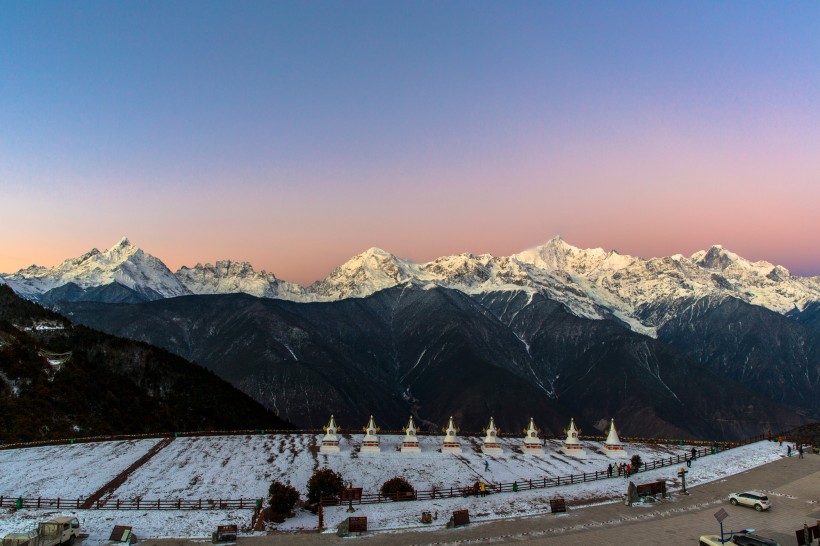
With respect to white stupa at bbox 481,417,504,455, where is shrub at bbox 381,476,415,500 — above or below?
below

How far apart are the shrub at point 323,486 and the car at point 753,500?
37159 mm

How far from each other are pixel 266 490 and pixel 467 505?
71.3 ft

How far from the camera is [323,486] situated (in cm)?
6025

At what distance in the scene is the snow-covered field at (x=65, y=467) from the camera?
65500 mm

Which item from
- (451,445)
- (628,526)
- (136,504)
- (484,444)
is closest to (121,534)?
(136,504)

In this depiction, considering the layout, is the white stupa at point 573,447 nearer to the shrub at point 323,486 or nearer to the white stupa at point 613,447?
the white stupa at point 613,447

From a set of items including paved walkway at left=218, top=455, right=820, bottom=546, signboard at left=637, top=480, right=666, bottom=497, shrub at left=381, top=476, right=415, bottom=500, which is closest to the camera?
paved walkway at left=218, top=455, right=820, bottom=546

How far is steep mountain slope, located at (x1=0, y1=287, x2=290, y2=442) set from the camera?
4158 inches

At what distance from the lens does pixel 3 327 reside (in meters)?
127

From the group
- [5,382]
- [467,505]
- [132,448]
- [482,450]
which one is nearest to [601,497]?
[467,505]

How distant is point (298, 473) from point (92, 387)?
70390 millimetres

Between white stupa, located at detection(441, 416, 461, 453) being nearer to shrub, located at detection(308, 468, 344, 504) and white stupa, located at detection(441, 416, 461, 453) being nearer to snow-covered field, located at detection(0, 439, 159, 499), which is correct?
shrub, located at detection(308, 468, 344, 504)

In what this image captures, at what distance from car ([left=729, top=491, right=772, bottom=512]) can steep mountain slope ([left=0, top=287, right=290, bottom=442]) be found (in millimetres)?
92109

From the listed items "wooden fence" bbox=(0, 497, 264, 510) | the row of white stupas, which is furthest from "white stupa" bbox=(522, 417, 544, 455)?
"wooden fence" bbox=(0, 497, 264, 510)
